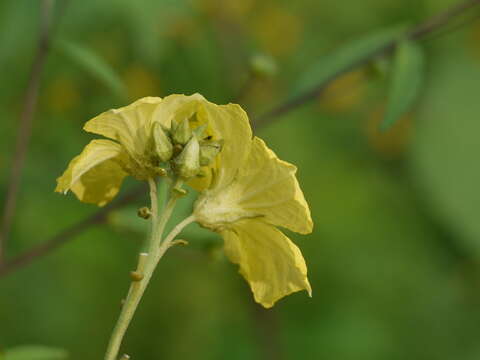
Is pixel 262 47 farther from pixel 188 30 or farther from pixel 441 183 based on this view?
pixel 441 183

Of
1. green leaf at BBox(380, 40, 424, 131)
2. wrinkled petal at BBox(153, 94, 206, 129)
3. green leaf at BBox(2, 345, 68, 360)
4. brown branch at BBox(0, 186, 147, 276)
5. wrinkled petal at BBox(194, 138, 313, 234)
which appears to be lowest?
green leaf at BBox(2, 345, 68, 360)

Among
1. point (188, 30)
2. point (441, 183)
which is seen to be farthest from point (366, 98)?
point (188, 30)

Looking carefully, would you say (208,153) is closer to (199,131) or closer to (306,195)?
(199,131)

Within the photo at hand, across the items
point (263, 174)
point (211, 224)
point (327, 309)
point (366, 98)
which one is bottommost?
point (327, 309)

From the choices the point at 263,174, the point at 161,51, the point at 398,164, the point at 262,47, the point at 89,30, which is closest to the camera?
the point at 263,174

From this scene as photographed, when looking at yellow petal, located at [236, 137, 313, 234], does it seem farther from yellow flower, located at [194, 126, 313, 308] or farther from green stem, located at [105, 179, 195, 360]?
green stem, located at [105, 179, 195, 360]

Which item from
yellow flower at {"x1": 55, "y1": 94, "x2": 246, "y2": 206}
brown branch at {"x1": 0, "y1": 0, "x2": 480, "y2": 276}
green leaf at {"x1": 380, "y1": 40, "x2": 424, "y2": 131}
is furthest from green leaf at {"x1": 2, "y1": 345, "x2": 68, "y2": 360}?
green leaf at {"x1": 380, "y1": 40, "x2": 424, "y2": 131}
